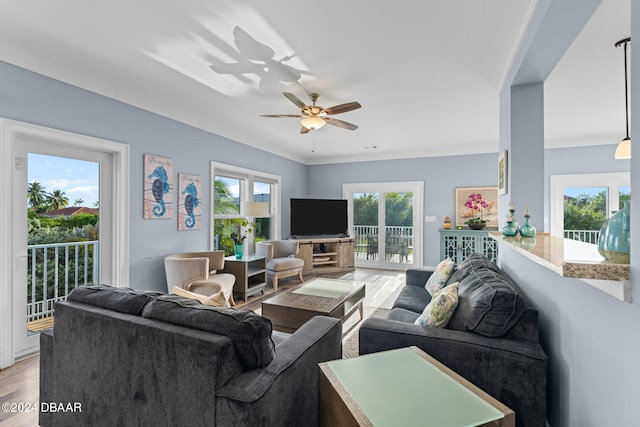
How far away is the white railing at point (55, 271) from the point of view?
2.71 m

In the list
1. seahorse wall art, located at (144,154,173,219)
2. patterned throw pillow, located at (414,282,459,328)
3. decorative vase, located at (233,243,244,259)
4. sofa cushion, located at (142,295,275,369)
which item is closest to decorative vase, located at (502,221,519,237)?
patterned throw pillow, located at (414,282,459,328)

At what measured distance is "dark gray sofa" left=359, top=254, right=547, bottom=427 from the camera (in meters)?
1.50

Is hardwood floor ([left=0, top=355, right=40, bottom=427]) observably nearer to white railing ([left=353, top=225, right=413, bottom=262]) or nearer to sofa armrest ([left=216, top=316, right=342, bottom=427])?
sofa armrest ([left=216, top=316, right=342, bottom=427])

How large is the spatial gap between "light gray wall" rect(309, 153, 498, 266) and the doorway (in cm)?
469

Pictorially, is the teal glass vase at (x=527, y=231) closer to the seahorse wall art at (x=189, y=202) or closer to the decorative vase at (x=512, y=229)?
the decorative vase at (x=512, y=229)

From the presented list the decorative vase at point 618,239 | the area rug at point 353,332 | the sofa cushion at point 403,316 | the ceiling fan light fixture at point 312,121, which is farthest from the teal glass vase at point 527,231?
the ceiling fan light fixture at point 312,121

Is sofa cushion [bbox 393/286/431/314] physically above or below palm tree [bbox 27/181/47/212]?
below

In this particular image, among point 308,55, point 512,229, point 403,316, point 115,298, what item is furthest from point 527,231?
point 115,298

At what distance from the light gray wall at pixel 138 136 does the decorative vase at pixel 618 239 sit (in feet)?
12.3

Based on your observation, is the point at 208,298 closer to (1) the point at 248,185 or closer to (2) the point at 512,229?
(2) the point at 512,229

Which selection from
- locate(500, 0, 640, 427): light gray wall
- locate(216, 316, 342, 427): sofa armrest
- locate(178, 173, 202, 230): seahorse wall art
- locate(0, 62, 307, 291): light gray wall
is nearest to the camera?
locate(500, 0, 640, 427): light gray wall

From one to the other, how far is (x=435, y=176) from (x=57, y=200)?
228 inches

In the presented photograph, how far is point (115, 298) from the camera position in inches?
61.1

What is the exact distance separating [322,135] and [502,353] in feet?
13.8
